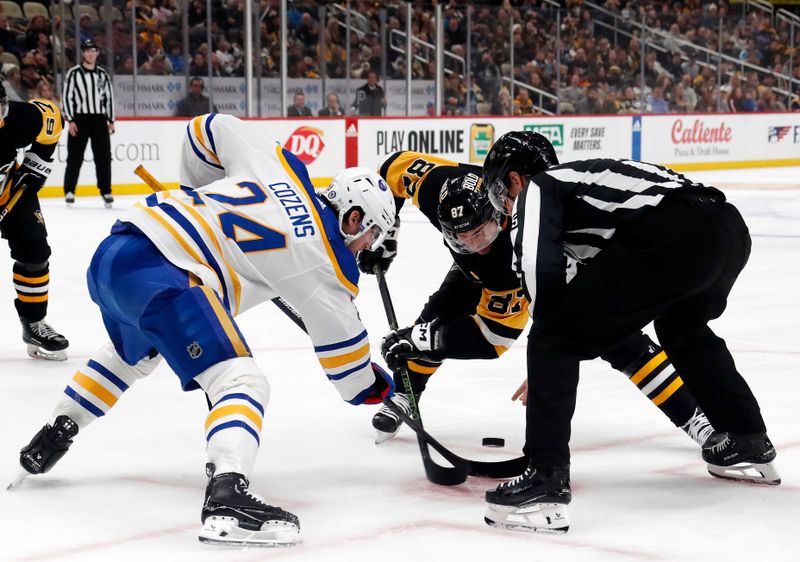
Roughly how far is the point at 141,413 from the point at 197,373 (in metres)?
1.34

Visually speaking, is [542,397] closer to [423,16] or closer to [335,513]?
[335,513]

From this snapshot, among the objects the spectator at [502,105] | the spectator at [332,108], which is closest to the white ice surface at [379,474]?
the spectator at [332,108]

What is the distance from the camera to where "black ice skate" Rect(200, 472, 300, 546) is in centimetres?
257

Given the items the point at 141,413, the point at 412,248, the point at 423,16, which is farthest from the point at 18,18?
the point at 141,413

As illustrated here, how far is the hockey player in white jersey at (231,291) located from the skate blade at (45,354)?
183cm

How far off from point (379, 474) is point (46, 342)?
209cm

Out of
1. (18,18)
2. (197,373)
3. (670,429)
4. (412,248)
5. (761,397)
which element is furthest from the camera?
(18,18)

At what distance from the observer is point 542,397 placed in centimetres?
281

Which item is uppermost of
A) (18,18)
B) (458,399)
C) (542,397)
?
(18,18)

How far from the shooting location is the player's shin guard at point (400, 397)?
3.65 metres

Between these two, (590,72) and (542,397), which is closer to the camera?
(542,397)

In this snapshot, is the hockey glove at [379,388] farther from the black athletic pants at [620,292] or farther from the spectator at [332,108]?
the spectator at [332,108]

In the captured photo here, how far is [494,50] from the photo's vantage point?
1507 cm

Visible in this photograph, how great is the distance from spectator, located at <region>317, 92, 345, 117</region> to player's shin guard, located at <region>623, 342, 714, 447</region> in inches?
397
